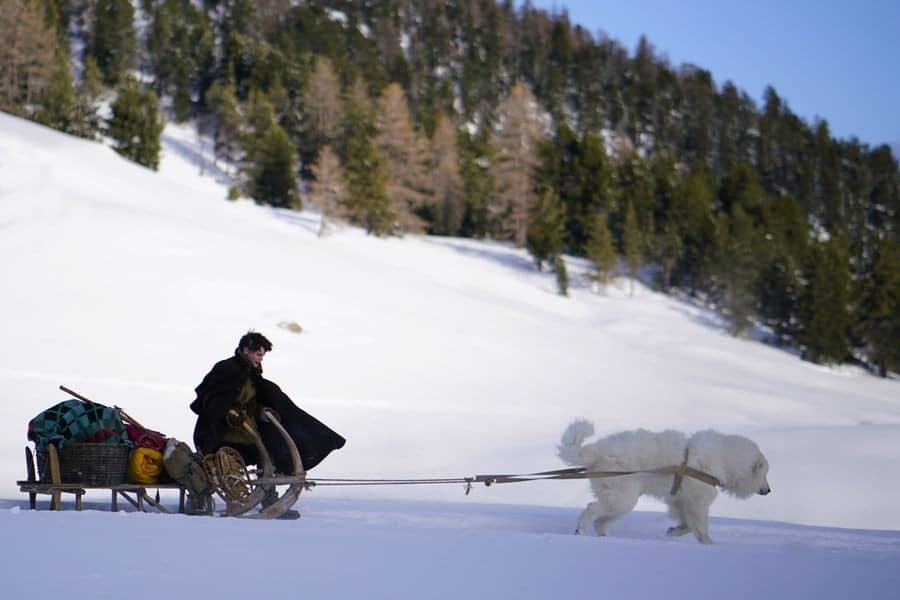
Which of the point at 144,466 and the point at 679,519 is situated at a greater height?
the point at 679,519

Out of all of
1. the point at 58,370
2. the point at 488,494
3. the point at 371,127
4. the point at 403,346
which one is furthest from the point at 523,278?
the point at 488,494

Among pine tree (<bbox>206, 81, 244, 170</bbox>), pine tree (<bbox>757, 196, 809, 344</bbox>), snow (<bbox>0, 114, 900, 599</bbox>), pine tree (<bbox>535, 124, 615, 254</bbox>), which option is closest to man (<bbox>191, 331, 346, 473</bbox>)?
snow (<bbox>0, 114, 900, 599</bbox>)

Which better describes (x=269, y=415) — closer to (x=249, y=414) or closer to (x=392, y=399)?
(x=249, y=414)

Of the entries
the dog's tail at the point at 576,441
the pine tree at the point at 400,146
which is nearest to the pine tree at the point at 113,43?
the pine tree at the point at 400,146

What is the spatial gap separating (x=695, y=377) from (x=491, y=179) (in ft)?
117

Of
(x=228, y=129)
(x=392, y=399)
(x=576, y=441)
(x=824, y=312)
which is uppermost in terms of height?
(x=228, y=129)

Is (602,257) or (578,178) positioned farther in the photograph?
(578,178)

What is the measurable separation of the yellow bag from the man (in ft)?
1.13

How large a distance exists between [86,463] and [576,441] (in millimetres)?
3543

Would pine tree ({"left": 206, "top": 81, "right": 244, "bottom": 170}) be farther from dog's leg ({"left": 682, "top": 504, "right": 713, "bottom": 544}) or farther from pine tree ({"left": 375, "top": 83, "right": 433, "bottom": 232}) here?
dog's leg ({"left": 682, "top": 504, "right": 713, "bottom": 544})

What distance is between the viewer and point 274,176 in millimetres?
56281

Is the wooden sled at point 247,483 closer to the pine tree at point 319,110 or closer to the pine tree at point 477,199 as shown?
the pine tree at point 477,199

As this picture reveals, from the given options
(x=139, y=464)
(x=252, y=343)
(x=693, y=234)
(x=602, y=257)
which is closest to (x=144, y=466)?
(x=139, y=464)

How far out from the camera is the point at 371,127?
54.6 meters
